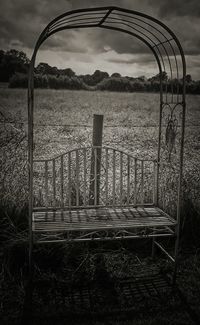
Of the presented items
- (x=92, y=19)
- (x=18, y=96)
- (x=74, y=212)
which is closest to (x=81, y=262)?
(x=74, y=212)

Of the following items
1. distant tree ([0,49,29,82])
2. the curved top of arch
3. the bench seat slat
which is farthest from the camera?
distant tree ([0,49,29,82])

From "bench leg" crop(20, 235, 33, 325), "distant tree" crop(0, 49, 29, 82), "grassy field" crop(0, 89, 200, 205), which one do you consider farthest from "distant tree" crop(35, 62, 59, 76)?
"grassy field" crop(0, 89, 200, 205)

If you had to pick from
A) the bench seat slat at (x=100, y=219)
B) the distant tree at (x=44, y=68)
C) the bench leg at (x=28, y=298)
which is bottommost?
the bench leg at (x=28, y=298)

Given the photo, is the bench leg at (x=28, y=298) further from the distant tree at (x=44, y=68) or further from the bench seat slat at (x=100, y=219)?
the distant tree at (x=44, y=68)

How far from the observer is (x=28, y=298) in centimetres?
285

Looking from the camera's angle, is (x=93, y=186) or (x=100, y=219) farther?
(x=93, y=186)

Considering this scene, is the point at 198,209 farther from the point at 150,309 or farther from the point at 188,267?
the point at 150,309

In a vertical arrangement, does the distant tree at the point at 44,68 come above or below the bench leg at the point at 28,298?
above

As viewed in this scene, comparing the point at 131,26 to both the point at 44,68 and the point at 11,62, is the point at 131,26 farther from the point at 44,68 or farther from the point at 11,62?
the point at 11,62

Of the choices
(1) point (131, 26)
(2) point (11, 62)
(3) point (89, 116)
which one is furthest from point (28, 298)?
(3) point (89, 116)

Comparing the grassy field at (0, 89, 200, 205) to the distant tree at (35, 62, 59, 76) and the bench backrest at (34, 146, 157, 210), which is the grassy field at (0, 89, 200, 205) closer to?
the distant tree at (35, 62, 59, 76)

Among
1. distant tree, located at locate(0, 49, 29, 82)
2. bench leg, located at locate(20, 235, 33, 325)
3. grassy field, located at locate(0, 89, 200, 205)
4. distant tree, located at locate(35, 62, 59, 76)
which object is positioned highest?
distant tree, located at locate(0, 49, 29, 82)

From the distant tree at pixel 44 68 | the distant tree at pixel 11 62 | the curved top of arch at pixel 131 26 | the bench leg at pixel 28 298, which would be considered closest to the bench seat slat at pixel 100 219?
the bench leg at pixel 28 298

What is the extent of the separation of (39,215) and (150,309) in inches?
49.7
